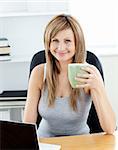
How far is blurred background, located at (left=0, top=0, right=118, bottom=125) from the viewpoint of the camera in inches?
113

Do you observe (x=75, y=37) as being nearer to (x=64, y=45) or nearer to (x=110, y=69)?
(x=64, y=45)

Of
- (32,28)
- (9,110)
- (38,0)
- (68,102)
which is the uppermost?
(38,0)

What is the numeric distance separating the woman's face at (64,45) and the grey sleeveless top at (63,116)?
208 mm

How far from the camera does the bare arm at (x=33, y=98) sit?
5.89ft

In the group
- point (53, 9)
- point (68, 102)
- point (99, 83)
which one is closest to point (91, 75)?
point (99, 83)

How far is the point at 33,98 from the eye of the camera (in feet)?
5.93

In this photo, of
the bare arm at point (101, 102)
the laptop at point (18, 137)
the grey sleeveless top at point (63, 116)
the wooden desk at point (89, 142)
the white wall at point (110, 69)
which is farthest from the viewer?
the white wall at point (110, 69)

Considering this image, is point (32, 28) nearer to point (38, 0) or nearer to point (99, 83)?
point (38, 0)

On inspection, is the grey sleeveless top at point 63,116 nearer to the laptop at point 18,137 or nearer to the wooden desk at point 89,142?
the wooden desk at point 89,142

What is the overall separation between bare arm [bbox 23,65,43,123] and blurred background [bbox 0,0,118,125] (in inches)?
39.5

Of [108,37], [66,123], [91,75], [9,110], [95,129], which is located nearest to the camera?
[91,75]

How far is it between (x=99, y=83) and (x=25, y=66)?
1.37 meters

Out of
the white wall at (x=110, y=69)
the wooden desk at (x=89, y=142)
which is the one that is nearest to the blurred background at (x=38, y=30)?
the white wall at (x=110, y=69)

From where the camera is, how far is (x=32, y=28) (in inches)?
117
